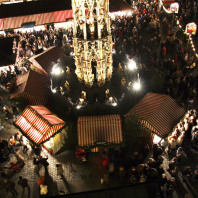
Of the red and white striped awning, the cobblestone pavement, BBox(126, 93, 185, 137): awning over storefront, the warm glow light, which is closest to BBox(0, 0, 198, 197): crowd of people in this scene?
the cobblestone pavement

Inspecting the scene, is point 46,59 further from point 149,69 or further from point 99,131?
A: point 99,131

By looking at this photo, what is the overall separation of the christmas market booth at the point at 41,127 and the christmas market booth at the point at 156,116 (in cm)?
405

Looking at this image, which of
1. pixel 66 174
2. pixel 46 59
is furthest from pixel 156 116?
pixel 46 59

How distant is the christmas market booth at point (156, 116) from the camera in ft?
44.0

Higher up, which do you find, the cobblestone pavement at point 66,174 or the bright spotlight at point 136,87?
the bright spotlight at point 136,87

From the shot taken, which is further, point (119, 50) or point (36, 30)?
point (36, 30)

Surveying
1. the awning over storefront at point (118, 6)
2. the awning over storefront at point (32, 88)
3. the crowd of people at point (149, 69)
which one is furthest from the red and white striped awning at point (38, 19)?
the awning over storefront at point (32, 88)

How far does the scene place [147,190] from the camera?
1016 cm

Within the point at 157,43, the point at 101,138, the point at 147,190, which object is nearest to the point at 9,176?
the point at 101,138

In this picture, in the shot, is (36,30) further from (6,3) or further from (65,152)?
(65,152)

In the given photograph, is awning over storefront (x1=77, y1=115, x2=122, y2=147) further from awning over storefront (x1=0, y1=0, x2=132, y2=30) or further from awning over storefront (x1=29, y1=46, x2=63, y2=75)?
awning over storefront (x1=0, y1=0, x2=132, y2=30)

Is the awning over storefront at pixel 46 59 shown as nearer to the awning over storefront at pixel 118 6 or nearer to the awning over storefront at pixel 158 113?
the awning over storefront at pixel 158 113

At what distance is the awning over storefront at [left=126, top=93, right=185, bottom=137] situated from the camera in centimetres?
1344

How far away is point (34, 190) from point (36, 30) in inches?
756
